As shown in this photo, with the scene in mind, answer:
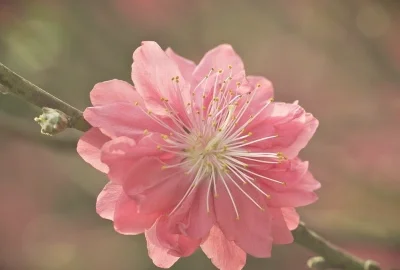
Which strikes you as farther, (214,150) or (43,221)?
(43,221)

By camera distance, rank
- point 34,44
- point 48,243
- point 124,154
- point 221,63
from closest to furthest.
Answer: point 124,154
point 221,63
point 34,44
point 48,243

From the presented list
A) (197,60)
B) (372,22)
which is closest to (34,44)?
(197,60)

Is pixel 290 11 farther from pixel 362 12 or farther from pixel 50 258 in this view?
pixel 50 258

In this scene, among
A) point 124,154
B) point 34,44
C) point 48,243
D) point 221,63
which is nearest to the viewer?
point 124,154

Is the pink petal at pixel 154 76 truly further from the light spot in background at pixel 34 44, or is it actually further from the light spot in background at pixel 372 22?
the light spot in background at pixel 372 22

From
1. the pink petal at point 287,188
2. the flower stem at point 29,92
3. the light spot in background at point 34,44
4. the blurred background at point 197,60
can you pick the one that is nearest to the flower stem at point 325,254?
the pink petal at point 287,188

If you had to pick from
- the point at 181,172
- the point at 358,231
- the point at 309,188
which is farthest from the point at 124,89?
the point at 358,231

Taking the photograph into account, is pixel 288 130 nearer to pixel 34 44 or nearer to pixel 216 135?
pixel 216 135
